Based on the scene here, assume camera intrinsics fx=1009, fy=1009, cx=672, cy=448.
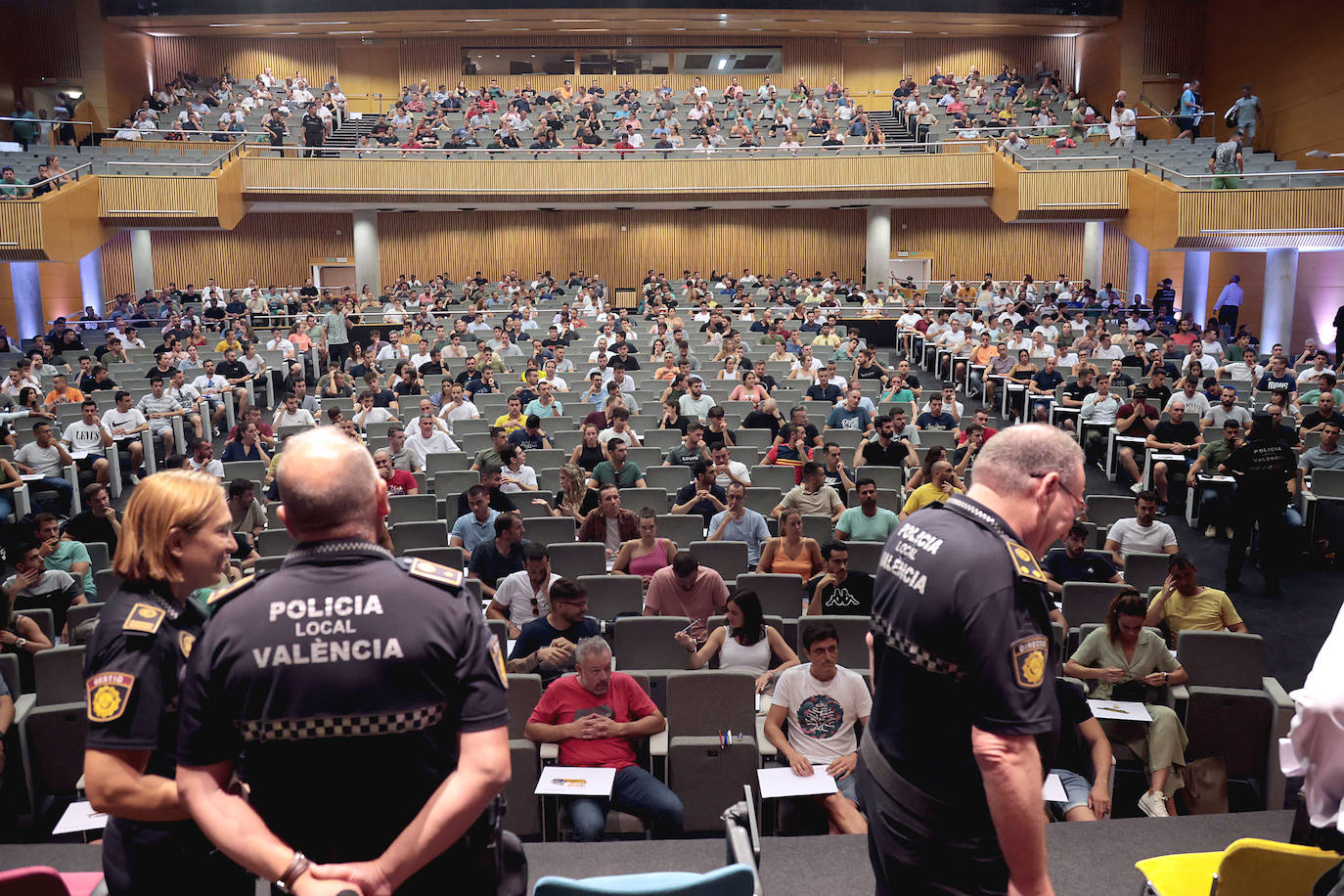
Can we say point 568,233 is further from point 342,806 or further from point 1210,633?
point 342,806

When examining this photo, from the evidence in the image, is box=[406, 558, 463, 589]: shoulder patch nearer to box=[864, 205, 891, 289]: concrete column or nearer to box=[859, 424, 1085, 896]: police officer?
box=[859, 424, 1085, 896]: police officer

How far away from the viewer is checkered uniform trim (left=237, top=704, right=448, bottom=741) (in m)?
1.67

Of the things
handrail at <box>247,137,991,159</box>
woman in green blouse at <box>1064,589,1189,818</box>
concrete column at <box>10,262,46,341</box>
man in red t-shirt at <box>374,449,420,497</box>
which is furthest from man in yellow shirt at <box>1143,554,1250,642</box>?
concrete column at <box>10,262,46,341</box>

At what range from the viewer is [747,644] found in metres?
5.18

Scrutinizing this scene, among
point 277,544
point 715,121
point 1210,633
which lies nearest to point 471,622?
point 1210,633

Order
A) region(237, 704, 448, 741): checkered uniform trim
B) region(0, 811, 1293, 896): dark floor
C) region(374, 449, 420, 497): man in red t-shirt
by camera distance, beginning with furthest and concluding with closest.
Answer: region(374, 449, 420, 497): man in red t-shirt < region(0, 811, 1293, 896): dark floor < region(237, 704, 448, 741): checkered uniform trim

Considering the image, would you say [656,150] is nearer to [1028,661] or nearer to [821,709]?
[821,709]

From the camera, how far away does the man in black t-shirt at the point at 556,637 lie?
4.99 meters

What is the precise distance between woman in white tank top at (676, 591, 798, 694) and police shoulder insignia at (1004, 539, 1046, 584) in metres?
3.19

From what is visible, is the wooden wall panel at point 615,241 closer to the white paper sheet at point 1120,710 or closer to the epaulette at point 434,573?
the white paper sheet at point 1120,710

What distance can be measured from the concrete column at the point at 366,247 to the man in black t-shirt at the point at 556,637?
18.4 m

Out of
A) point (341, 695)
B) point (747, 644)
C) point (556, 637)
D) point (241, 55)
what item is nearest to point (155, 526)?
point (341, 695)

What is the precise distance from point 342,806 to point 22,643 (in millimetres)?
4685

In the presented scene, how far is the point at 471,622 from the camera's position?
178 cm
